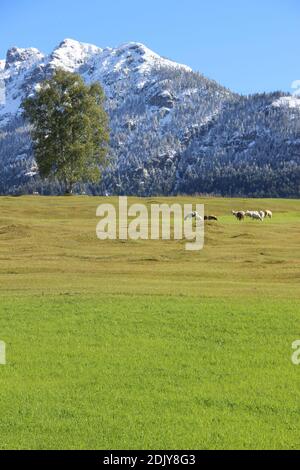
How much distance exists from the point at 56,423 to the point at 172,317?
32.1 feet

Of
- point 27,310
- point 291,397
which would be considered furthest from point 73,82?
point 291,397

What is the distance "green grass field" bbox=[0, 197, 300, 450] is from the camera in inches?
539

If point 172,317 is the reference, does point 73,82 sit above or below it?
above

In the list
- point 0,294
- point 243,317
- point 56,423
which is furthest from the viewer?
point 0,294

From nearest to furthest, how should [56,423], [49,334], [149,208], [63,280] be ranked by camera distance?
[56,423] < [49,334] < [63,280] < [149,208]

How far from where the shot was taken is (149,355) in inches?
746

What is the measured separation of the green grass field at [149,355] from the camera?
13.7 m

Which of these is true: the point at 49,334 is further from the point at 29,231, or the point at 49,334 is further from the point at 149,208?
the point at 149,208

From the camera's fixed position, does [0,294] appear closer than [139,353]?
No

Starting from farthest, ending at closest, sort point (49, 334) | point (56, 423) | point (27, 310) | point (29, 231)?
point (29, 231)
point (27, 310)
point (49, 334)
point (56, 423)

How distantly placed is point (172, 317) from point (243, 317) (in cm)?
271

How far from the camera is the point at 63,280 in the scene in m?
33.4

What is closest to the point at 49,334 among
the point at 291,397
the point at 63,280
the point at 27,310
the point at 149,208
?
the point at 27,310

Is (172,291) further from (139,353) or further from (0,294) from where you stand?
(139,353)
